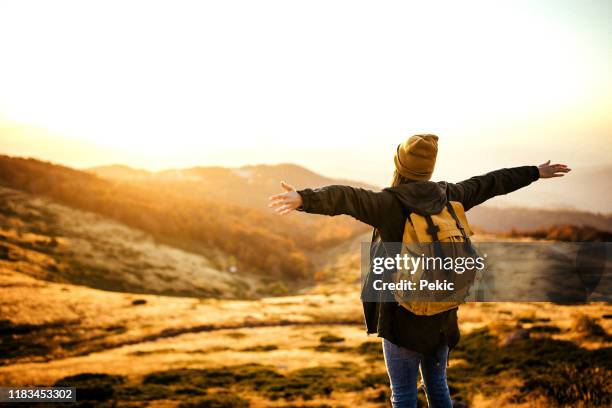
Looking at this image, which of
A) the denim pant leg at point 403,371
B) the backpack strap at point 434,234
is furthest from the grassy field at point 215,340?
Answer: the backpack strap at point 434,234

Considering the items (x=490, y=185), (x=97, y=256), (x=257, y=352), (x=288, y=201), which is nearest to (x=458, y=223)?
(x=490, y=185)

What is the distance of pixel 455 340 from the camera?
14.0ft

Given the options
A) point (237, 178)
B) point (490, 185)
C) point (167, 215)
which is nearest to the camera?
point (490, 185)

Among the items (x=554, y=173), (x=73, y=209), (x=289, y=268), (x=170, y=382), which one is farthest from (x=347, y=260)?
(x=554, y=173)

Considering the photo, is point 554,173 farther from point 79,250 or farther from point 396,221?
point 79,250

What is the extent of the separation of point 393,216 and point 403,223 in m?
0.12

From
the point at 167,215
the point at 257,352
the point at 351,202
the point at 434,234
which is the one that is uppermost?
the point at 351,202

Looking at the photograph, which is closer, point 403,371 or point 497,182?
point 403,371

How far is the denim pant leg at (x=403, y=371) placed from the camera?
13.1 ft

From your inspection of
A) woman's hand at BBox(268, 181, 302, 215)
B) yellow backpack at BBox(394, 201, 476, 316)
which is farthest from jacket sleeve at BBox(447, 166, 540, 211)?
woman's hand at BBox(268, 181, 302, 215)

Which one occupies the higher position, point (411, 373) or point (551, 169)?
point (551, 169)

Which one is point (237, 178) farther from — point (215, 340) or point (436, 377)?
point (436, 377)

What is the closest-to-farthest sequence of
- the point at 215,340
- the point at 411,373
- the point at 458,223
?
the point at 411,373 → the point at 458,223 → the point at 215,340

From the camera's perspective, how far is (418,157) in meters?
4.06
